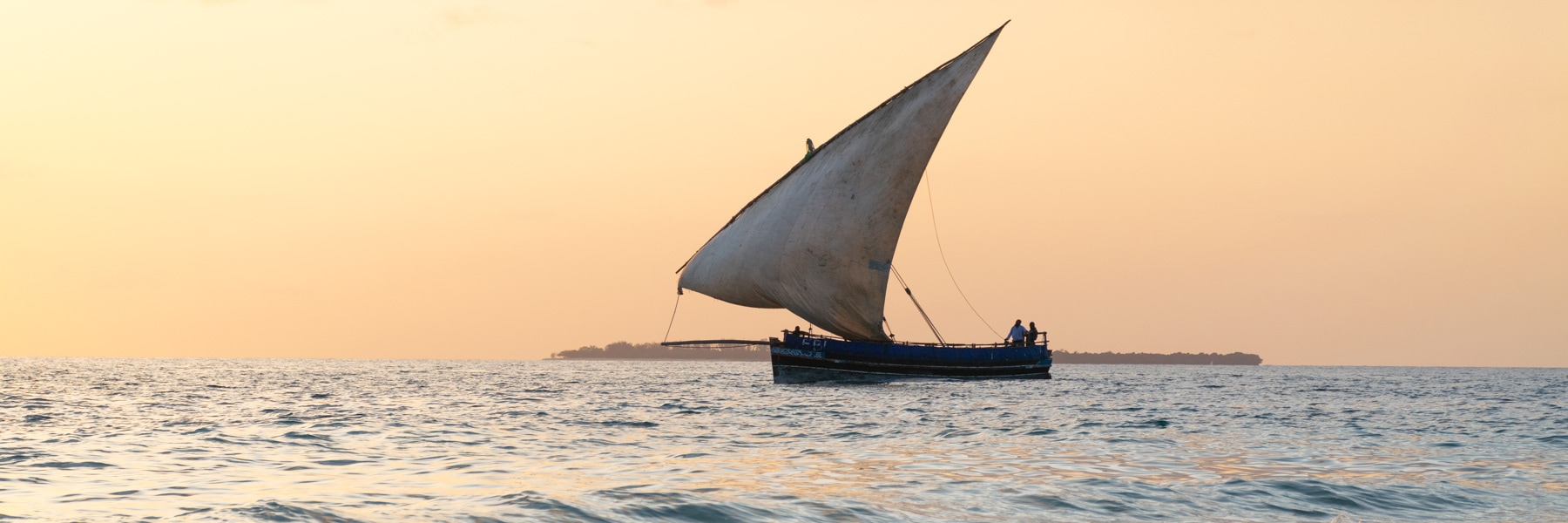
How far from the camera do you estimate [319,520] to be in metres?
10.9

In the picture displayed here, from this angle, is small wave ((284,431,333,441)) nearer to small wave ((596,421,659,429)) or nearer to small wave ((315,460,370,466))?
small wave ((315,460,370,466))

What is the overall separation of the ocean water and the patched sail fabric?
12.4 m

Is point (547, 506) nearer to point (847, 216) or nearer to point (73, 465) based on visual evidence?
point (73, 465)

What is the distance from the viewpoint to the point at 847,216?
4225 cm

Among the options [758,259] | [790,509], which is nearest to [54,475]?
[790,509]

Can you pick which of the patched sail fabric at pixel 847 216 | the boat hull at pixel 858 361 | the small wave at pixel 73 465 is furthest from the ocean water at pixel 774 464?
the boat hull at pixel 858 361

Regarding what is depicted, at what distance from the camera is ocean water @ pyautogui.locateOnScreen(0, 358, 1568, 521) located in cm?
1208

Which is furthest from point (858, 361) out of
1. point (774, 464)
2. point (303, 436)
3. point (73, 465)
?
point (73, 465)

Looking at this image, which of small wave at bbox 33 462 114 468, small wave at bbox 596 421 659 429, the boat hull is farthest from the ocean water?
the boat hull

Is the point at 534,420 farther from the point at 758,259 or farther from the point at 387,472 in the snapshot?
the point at 758,259

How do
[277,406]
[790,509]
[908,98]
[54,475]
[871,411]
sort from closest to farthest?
[790,509]
[54,475]
[871,411]
[277,406]
[908,98]

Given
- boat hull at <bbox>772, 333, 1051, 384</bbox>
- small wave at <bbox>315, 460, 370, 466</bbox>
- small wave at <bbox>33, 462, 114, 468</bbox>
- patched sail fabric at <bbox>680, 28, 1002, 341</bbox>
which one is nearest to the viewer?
small wave at <bbox>33, 462, 114, 468</bbox>

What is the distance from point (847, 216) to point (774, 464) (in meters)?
26.6

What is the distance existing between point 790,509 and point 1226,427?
48.4 feet
